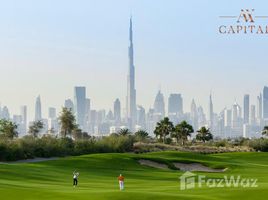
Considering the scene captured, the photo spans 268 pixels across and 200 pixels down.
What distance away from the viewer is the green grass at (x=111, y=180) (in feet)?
122

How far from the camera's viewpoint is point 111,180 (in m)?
58.0

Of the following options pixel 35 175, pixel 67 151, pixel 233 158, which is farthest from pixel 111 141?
pixel 35 175

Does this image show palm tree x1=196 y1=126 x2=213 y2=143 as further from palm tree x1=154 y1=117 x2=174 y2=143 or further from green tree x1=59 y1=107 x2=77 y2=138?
green tree x1=59 y1=107 x2=77 y2=138

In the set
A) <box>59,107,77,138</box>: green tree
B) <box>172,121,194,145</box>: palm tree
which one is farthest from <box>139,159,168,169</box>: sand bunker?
<box>172,121,194,145</box>: palm tree

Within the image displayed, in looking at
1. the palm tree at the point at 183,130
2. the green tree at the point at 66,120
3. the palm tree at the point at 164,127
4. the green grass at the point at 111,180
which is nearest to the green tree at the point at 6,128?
the green tree at the point at 66,120

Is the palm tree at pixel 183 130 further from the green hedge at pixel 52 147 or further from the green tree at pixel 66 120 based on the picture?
the green hedge at pixel 52 147

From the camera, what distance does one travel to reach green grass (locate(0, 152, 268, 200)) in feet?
122

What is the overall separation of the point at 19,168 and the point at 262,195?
3337 centimetres

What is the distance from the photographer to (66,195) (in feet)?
123

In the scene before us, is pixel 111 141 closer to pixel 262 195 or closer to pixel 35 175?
pixel 35 175

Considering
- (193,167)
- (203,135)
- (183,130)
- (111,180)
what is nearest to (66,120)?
(183,130)

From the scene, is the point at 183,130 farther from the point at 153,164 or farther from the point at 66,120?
the point at 153,164

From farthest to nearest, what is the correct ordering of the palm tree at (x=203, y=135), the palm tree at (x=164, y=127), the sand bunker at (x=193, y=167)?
1. the palm tree at (x=203, y=135)
2. the palm tree at (x=164, y=127)
3. the sand bunker at (x=193, y=167)

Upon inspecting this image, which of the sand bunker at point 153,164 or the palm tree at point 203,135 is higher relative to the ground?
the palm tree at point 203,135
